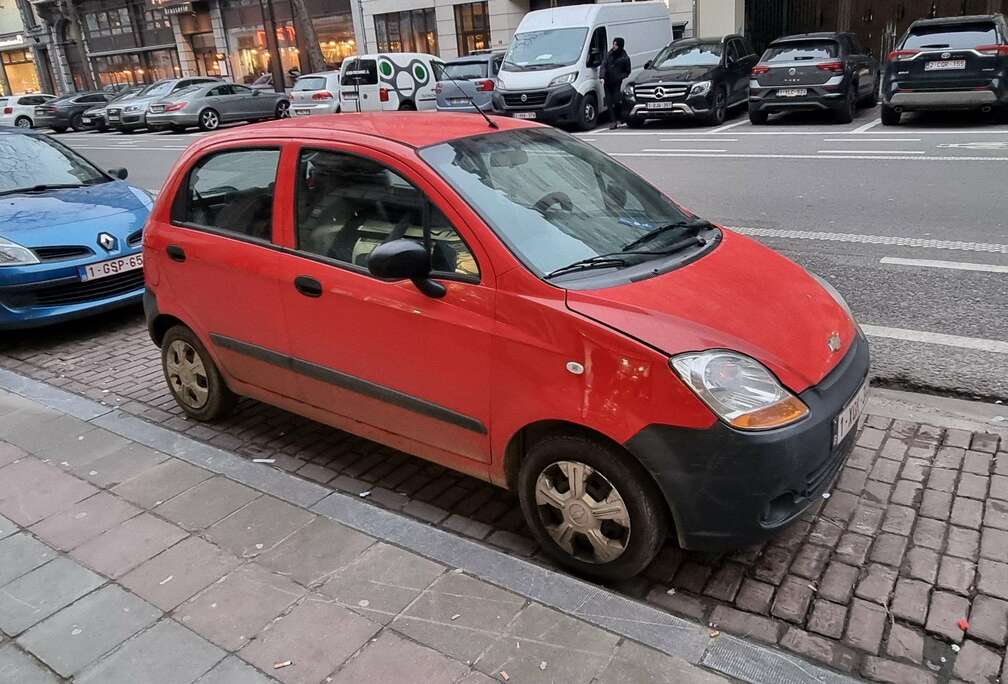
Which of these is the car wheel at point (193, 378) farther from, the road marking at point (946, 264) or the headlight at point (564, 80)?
the headlight at point (564, 80)

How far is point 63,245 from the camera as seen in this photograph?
6117mm

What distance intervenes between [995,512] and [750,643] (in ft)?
4.64

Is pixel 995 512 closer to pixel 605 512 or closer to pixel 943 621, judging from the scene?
pixel 943 621

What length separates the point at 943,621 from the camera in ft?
9.04

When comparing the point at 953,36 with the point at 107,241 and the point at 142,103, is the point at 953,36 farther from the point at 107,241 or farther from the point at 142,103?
the point at 142,103

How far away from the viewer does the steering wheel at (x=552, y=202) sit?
3.41 m

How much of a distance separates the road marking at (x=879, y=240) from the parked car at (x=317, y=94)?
1639cm

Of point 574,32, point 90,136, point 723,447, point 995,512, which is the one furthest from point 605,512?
point 90,136

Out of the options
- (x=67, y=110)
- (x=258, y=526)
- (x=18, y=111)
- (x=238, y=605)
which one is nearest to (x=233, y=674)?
(x=238, y=605)

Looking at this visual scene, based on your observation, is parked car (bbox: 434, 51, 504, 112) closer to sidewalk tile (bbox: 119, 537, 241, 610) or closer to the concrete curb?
the concrete curb

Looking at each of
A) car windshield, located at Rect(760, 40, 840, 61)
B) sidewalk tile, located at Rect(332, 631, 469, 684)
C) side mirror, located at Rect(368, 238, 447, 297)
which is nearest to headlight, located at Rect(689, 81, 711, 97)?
car windshield, located at Rect(760, 40, 840, 61)

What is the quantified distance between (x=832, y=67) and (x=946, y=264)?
372 inches

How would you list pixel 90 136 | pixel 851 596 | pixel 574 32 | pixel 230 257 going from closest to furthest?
1. pixel 851 596
2. pixel 230 257
3. pixel 574 32
4. pixel 90 136

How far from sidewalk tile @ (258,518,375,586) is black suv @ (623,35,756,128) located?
47.1 ft
